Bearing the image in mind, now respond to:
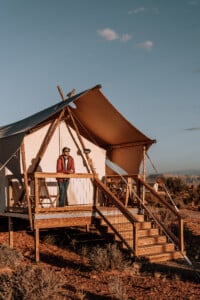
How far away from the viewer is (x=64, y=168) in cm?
1261

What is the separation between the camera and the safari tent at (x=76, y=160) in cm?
1144

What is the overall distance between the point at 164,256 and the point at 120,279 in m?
2.25

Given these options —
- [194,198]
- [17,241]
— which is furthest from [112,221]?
[194,198]

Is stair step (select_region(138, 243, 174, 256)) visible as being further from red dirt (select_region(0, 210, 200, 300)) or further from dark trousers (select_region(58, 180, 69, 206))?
dark trousers (select_region(58, 180, 69, 206))

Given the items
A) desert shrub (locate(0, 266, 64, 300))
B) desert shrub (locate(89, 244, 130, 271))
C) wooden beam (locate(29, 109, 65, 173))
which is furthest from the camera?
wooden beam (locate(29, 109, 65, 173))

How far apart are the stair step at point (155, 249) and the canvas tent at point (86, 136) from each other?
→ 3.47 m

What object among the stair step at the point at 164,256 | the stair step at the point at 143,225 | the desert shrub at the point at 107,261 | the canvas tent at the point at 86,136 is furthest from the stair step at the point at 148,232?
the canvas tent at the point at 86,136

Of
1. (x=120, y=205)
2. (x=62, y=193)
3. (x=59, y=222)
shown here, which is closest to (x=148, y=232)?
(x=120, y=205)

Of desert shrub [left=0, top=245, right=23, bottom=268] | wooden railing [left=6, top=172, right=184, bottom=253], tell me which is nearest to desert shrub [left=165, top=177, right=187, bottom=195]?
wooden railing [left=6, top=172, right=184, bottom=253]

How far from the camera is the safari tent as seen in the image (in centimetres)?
1144

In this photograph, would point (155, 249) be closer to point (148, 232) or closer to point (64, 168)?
point (148, 232)

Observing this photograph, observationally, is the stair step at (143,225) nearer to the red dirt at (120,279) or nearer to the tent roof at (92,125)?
the red dirt at (120,279)

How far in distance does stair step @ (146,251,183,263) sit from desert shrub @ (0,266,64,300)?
327 centimetres

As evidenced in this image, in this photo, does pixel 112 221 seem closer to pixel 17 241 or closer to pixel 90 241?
pixel 90 241
